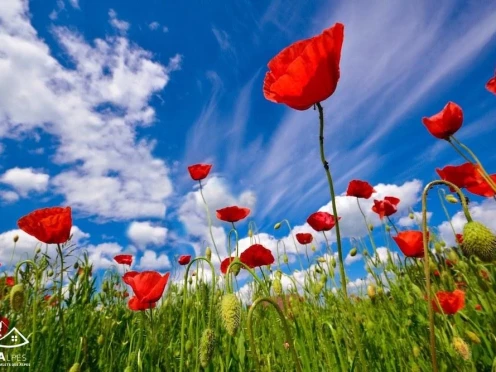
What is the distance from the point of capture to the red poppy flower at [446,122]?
106 inches

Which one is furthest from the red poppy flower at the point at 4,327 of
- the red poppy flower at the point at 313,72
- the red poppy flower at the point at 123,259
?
the red poppy flower at the point at 313,72

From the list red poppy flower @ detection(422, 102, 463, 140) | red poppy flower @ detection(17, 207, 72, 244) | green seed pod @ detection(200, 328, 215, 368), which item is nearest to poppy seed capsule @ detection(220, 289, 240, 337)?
green seed pod @ detection(200, 328, 215, 368)

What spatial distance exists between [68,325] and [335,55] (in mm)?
2683

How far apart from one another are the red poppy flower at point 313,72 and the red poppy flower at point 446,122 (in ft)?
5.94

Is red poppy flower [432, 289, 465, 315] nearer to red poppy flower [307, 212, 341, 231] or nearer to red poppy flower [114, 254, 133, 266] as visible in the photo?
red poppy flower [307, 212, 341, 231]

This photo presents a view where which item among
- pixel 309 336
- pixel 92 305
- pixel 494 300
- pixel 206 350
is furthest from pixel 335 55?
pixel 92 305

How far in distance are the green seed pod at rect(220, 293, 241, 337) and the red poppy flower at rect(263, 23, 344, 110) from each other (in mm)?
718

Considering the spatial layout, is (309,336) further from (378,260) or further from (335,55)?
(335,55)

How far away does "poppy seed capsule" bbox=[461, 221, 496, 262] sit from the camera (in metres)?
1.30

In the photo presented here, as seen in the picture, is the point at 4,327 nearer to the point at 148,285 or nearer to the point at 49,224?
the point at 49,224

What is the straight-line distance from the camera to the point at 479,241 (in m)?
1.30

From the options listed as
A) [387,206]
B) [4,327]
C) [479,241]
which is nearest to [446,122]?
[387,206]

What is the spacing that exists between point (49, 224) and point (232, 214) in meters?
1.86

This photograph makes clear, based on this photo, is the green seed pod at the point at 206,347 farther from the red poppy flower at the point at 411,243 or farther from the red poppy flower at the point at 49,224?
the red poppy flower at the point at 411,243
